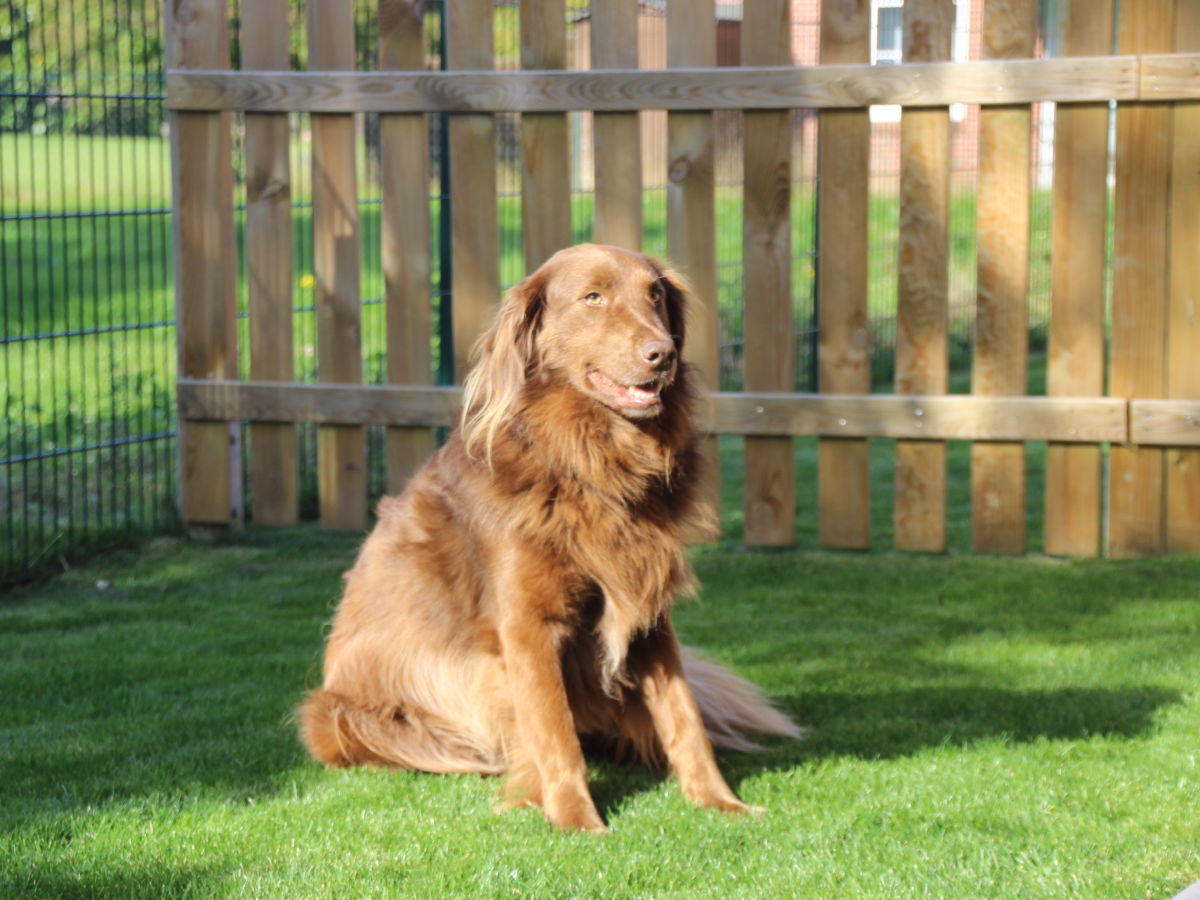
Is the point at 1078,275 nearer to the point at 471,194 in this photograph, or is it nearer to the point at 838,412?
the point at 838,412

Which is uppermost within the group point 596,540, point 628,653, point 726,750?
point 596,540

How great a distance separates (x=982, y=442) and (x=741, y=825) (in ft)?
9.35

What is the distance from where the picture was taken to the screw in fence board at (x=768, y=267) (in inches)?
226

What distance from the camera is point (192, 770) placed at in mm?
3777

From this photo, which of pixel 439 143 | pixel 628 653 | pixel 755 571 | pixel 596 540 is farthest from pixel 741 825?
pixel 439 143

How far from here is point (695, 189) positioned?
5.90 meters

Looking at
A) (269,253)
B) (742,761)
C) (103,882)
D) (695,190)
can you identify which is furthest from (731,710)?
(269,253)

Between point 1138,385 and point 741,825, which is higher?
point 1138,385

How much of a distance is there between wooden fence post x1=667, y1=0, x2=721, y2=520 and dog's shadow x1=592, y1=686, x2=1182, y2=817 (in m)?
1.64

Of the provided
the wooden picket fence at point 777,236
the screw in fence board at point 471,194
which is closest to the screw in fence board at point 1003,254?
the wooden picket fence at point 777,236

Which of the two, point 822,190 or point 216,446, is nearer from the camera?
point 822,190

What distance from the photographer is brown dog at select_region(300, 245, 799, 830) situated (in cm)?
346

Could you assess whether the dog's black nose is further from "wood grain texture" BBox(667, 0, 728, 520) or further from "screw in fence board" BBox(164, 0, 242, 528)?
"screw in fence board" BBox(164, 0, 242, 528)

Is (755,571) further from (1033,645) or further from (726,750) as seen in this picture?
(726,750)
